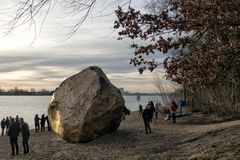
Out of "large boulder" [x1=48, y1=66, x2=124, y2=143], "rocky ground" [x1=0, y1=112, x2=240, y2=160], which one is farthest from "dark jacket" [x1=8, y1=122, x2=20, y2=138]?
"large boulder" [x1=48, y1=66, x2=124, y2=143]

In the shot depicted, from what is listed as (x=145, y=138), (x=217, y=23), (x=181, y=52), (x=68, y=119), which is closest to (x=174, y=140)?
(x=145, y=138)

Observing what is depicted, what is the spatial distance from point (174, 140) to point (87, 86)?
204 inches

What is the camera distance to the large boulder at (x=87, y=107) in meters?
22.5

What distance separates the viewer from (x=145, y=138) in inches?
895

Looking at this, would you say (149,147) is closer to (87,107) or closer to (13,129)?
(87,107)

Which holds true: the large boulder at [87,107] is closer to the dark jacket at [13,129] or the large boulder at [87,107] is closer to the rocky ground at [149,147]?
the rocky ground at [149,147]

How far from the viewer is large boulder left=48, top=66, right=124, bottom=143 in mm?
22484

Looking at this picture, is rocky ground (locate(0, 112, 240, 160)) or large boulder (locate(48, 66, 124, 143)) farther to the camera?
large boulder (locate(48, 66, 124, 143))

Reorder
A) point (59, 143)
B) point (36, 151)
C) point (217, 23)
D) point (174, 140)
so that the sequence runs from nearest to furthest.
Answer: point (217, 23) < point (174, 140) < point (36, 151) < point (59, 143)

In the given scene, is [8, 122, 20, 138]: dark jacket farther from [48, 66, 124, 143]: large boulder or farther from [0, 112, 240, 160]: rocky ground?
[48, 66, 124, 143]: large boulder

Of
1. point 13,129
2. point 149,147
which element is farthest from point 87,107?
point 149,147

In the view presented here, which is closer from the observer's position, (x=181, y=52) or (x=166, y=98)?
(x=181, y=52)

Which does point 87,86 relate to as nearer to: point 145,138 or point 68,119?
point 68,119

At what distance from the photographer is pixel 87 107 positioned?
2242cm
